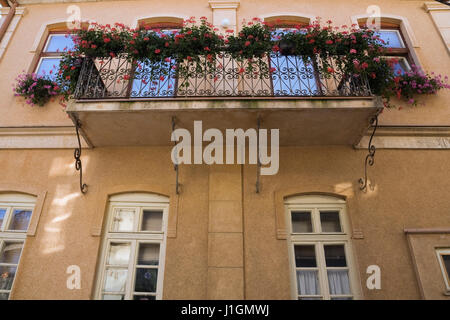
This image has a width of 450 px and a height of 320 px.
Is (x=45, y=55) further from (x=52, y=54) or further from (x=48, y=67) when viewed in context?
(x=48, y=67)

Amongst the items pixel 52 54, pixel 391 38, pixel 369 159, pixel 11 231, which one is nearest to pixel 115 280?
pixel 11 231

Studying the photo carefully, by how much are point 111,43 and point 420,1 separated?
6.68 metres

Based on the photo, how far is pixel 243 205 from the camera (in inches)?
193

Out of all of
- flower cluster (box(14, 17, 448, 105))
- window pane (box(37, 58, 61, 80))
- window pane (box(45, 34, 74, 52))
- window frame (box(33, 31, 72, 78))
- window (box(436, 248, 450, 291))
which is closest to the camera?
window (box(436, 248, 450, 291))

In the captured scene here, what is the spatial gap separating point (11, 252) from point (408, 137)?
6.30 metres

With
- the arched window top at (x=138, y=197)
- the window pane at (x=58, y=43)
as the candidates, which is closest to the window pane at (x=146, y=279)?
the arched window top at (x=138, y=197)

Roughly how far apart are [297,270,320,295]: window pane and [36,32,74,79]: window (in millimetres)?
5565

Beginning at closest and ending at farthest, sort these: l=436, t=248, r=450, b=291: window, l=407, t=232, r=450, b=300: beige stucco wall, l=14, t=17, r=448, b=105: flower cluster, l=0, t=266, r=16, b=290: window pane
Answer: l=407, t=232, r=450, b=300: beige stucco wall
l=436, t=248, r=450, b=291: window
l=0, t=266, r=16, b=290: window pane
l=14, t=17, r=448, b=105: flower cluster

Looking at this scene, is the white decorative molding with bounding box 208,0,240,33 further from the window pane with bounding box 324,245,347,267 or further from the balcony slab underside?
the window pane with bounding box 324,245,347,267

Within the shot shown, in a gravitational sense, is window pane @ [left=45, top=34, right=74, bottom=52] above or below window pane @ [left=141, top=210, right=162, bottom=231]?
above

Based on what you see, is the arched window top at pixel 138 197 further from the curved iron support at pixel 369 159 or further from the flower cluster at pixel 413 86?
the flower cluster at pixel 413 86

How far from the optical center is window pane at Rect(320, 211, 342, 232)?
489 cm

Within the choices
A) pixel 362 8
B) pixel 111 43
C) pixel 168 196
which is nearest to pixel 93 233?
pixel 168 196

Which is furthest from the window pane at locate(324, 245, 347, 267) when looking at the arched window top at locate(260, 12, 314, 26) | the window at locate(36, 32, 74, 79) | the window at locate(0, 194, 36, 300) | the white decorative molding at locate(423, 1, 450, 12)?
the white decorative molding at locate(423, 1, 450, 12)
